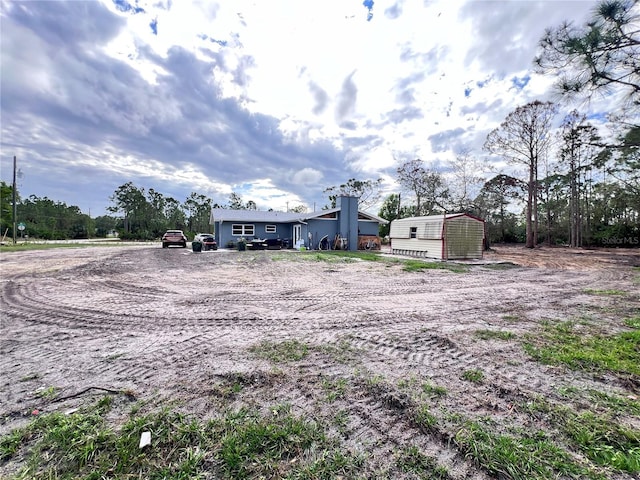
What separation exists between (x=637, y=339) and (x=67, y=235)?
185ft

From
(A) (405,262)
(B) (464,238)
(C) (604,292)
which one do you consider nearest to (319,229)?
(A) (405,262)

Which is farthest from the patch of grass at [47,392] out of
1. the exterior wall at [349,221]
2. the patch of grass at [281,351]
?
the exterior wall at [349,221]

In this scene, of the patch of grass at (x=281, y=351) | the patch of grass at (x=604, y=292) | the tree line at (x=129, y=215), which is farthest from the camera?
the tree line at (x=129, y=215)

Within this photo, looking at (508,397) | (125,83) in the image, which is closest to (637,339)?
(508,397)

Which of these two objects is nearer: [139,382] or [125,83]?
[139,382]

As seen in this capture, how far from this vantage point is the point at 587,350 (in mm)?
3113

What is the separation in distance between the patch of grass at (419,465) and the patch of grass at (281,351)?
147cm

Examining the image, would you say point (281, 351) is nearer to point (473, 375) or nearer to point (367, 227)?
point (473, 375)

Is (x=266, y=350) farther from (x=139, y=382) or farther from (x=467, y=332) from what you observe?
(x=467, y=332)

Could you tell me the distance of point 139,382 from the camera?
7.99 feet

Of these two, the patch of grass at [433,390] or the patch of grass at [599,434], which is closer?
the patch of grass at [599,434]

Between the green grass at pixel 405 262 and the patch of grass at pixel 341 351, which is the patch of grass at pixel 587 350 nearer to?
the patch of grass at pixel 341 351

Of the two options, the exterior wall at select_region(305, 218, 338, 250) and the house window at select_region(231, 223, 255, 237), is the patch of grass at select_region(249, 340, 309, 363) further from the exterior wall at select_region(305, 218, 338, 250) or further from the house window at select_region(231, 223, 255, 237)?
the house window at select_region(231, 223, 255, 237)

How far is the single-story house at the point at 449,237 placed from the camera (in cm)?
1396
